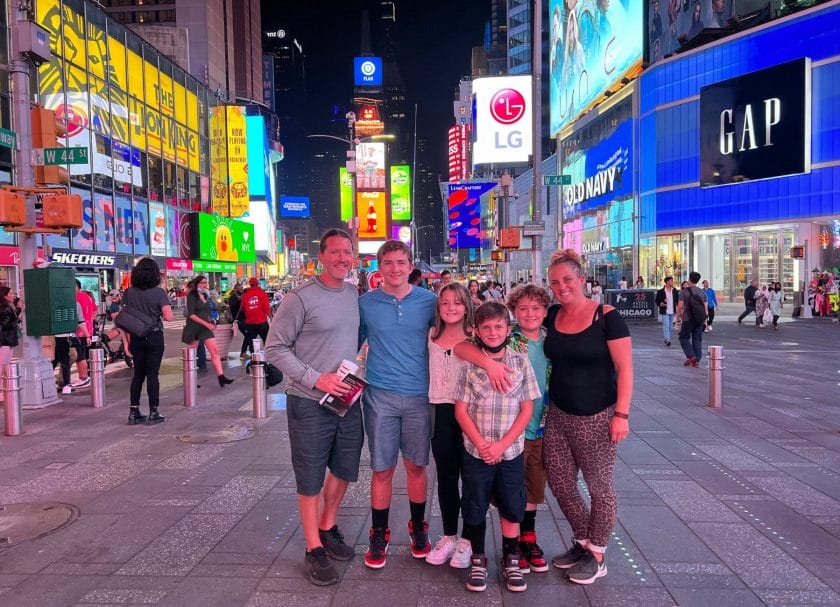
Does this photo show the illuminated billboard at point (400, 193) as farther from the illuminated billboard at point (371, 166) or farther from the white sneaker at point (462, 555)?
the white sneaker at point (462, 555)

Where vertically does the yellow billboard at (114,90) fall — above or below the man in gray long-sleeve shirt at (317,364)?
above

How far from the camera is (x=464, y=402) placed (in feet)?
11.9

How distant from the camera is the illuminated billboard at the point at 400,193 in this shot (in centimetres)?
5759

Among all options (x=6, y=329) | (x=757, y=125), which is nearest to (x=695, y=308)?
(x=6, y=329)

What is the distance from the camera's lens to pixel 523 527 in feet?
13.1

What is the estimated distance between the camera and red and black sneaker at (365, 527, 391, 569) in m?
3.92

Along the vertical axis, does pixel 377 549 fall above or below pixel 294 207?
below

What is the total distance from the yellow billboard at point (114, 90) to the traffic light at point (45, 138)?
24.6 metres

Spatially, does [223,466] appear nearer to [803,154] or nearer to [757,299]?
[757,299]

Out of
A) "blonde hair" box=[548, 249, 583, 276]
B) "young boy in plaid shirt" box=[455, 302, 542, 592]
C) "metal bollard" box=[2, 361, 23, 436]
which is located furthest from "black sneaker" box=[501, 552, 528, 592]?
"metal bollard" box=[2, 361, 23, 436]

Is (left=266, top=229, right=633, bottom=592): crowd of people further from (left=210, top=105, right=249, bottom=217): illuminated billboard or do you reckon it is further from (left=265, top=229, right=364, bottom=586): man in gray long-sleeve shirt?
(left=210, top=105, right=249, bottom=217): illuminated billboard

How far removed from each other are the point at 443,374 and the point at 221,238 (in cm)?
5256

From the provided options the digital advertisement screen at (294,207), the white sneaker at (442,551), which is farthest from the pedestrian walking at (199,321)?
the digital advertisement screen at (294,207)

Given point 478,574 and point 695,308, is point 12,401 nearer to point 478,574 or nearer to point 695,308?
point 478,574
